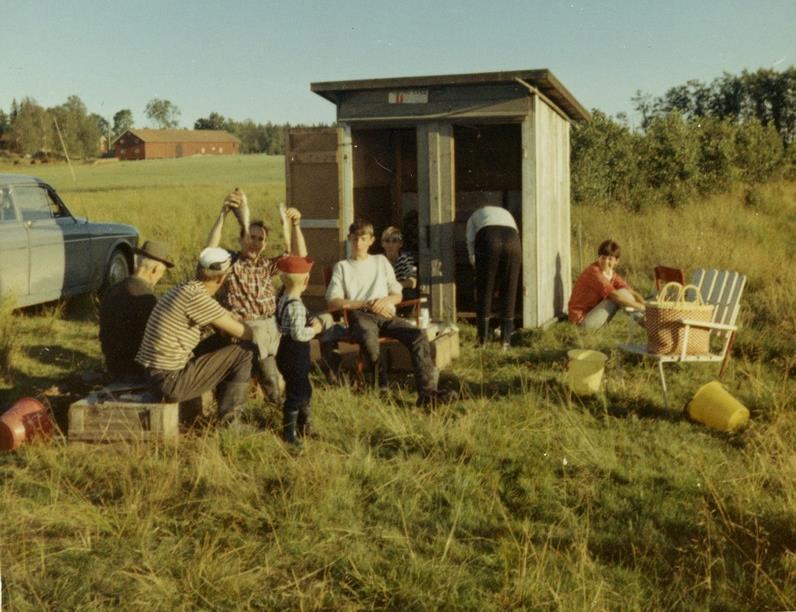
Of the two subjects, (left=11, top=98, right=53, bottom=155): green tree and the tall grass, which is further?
(left=11, top=98, right=53, bottom=155): green tree

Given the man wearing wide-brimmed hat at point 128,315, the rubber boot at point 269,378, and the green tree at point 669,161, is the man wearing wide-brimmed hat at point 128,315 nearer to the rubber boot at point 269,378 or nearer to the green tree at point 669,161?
the rubber boot at point 269,378

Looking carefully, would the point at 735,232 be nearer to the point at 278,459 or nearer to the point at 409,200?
the point at 409,200

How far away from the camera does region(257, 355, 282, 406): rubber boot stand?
6082 mm

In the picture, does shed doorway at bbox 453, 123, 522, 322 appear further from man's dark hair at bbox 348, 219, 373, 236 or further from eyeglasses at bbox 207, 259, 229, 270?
eyeglasses at bbox 207, 259, 229, 270

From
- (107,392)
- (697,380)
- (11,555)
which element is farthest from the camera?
(697,380)

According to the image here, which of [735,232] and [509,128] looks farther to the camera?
[735,232]

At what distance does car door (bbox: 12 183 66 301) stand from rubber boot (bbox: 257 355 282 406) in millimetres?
4561

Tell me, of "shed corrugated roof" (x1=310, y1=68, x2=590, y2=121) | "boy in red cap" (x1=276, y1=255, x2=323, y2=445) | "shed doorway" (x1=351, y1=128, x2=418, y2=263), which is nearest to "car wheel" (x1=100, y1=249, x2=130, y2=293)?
"shed doorway" (x1=351, y1=128, x2=418, y2=263)

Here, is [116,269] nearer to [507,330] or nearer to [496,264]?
[496,264]

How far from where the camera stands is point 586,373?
6.24m

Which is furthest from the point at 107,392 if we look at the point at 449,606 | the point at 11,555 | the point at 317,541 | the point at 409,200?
the point at 409,200

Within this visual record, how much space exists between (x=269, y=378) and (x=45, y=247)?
15.9 ft

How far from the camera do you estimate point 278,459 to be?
499 centimetres

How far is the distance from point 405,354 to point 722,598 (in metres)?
3.74
